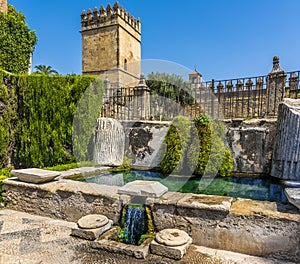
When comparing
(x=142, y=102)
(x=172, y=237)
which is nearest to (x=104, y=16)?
(x=142, y=102)

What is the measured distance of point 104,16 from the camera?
1814 cm

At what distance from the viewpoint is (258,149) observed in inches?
212

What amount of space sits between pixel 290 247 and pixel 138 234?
1772 mm

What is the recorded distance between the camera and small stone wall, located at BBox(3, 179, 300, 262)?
7.56 ft

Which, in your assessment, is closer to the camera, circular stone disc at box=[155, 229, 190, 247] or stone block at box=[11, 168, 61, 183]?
circular stone disc at box=[155, 229, 190, 247]

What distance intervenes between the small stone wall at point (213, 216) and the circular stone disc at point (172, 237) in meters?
0.15

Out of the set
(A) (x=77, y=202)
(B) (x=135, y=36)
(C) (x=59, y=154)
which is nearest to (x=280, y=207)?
(A) (x=77, y=202)

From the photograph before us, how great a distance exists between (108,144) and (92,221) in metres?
3.36

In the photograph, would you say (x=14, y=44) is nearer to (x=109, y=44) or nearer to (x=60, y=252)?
(x=60, y=252)

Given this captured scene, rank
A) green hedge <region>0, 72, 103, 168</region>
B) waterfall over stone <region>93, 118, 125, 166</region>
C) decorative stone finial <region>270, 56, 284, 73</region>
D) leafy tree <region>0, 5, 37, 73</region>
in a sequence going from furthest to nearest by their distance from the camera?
leafy tree <region>0, 5, 37, 73</region>
decorative stone finial <region>270, 56, 284, 73</region>
green hedge <region>0, 72, 103, 168</region>
waterfall over stone <region>93, 118, 125, 166</region>

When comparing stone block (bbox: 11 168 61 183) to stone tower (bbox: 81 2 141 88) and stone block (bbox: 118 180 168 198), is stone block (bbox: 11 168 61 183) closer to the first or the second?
stone block (bbox: 118 180 168 198)

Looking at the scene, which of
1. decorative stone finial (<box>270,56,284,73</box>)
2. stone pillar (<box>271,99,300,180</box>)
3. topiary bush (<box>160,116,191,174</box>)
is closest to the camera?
stone pillar (<box>271,99,300,180</box>)

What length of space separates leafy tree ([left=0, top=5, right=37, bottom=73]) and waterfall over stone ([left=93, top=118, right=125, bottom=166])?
4374 millimetres

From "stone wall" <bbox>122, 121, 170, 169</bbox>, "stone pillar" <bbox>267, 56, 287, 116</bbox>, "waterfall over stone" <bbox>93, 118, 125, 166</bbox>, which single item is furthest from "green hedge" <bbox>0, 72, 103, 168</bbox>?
"stone pillar" <bbox>267, 56, 287, 116</bbox>
